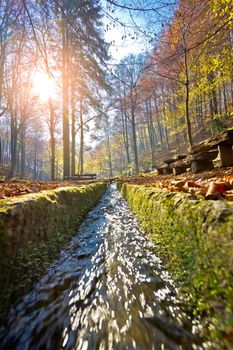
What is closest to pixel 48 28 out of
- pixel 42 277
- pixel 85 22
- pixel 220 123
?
pixel 85 22

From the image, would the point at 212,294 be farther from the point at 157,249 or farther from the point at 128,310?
the point at 157,249

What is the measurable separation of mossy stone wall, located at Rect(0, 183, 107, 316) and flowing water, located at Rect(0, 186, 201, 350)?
4.5 inches

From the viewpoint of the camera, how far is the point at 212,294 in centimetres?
106

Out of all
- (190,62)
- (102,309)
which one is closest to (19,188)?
(102,309)


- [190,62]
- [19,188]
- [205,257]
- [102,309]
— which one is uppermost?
[190,62]

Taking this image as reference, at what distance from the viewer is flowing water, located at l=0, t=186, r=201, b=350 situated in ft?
3.59

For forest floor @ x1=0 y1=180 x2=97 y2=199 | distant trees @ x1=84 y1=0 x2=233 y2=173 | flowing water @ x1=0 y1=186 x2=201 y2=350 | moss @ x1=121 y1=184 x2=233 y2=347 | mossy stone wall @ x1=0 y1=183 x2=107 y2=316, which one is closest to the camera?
moss @ x1=121 y1=184 x2=233 y2=347

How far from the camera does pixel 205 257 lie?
1.17 m

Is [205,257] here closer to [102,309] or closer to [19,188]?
[102,309]

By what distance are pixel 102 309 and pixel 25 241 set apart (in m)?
0.90

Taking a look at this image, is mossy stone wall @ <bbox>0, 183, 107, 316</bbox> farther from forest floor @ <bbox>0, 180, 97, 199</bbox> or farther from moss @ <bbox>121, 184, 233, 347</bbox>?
moss @ <bbox>121, 184, 233, 347</bbox>

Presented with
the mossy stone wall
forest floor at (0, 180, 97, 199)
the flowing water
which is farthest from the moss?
forest floor at (0, 180, 97, 199)

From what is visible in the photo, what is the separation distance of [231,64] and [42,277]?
26.0ft

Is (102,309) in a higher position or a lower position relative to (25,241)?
lower
